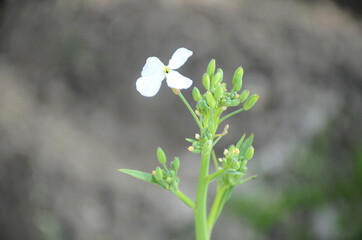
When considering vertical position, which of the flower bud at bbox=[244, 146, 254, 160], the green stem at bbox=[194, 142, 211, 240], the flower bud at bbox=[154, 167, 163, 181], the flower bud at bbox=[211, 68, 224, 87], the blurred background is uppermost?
the blurred background

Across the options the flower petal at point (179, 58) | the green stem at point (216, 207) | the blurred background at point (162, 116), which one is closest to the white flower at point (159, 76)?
the flower petal at point (179, 58)

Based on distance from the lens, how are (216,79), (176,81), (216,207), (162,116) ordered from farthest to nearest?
1. (162,116)
2. (216,207)
3. (216,79)
4. (176,81)

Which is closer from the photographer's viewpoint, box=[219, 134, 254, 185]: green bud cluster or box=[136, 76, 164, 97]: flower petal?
box=[136, 76, 164, 97]: flower petal

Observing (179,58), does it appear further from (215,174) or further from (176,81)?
(215,174)

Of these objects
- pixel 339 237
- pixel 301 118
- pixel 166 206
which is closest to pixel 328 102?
pixel 301 118

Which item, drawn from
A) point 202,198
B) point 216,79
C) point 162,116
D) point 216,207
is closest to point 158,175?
point 202,198

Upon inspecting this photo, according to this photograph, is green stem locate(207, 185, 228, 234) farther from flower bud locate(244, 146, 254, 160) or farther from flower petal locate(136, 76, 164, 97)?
flower petal locate(136, 76, 164, 97)

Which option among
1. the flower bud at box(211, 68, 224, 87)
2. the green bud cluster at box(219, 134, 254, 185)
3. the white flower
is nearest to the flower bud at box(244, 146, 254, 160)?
the green bud cluster at box(219, 134, 254, 185)

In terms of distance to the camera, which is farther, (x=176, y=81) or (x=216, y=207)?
(x=216, y=207)
